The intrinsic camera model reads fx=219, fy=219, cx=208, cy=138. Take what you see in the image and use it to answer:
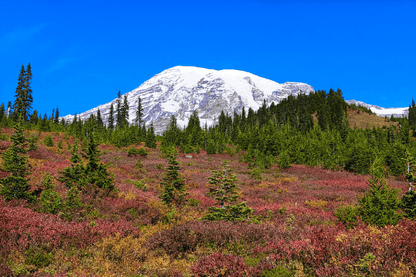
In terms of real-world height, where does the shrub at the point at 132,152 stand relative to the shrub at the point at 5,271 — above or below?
above

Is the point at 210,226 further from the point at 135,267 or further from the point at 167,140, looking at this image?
the point at 167,140

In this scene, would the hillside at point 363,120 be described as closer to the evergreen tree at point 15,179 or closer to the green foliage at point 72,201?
the green foliage at point 72,201

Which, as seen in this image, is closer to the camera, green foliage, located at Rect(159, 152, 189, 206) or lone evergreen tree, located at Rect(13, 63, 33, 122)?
green foliage, located at Rect(159, 152, 189, 206)

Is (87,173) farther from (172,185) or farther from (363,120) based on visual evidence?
(363,120)

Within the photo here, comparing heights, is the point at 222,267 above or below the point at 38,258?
above

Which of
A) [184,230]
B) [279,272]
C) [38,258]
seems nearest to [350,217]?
[279,272]

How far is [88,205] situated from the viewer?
11.3m

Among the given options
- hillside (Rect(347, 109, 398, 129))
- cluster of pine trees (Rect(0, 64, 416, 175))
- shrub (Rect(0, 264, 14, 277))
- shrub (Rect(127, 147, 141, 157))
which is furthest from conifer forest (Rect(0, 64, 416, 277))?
hillside (Rect(347, 109, 398, 129))

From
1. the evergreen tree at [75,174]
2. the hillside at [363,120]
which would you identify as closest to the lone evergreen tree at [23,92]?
the evergreen tree at [75,174]

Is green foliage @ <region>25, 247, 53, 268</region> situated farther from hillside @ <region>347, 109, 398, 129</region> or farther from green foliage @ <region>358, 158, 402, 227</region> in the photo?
hillside @ <region>347, 109, 398, 129</region>

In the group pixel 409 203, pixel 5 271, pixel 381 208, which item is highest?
pixel 409 203

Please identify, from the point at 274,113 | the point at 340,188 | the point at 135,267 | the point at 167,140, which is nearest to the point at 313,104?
the point at 274,113

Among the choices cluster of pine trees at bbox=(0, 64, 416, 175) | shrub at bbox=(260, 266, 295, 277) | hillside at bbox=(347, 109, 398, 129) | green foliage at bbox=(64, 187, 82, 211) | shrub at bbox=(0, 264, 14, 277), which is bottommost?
shrub at bbox=(0, 264, 14, 277)

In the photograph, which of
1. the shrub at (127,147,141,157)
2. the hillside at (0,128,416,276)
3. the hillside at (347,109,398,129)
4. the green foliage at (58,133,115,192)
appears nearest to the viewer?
the hillside at (0,128,416,276)
